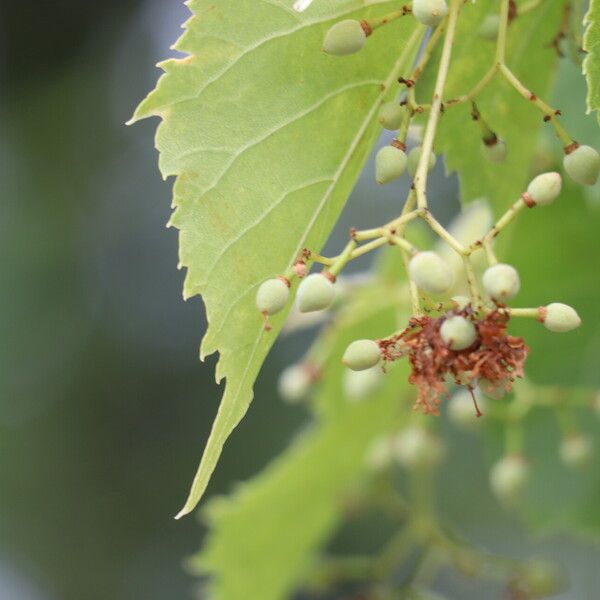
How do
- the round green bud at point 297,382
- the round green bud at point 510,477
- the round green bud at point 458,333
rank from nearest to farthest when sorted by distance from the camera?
the round green bud at point 458,333, the round green bud at point 510,477, the round green bud at point 297,382

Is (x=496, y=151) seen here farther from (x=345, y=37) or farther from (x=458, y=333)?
(x=458, y=333)

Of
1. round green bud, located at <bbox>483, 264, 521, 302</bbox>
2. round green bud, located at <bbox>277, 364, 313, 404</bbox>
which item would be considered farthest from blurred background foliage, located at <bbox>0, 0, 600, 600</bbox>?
round green bud, located at <bbox>483, 264, 521, 302</bbox>

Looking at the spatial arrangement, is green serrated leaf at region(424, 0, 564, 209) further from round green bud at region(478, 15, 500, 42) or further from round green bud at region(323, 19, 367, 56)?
round green bud at region(323, 19, 367, 56)

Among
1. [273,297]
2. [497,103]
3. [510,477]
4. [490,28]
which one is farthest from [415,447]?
[273,297]

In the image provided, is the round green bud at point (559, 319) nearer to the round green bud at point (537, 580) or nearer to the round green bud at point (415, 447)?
the round green bud at point (415, 447)

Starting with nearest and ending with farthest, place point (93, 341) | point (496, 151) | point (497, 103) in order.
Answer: point (496, 151) → point (497, 103) → point (93, 341)

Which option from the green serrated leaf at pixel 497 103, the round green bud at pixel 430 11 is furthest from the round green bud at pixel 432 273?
the green serrated leaf at pixel 497 103

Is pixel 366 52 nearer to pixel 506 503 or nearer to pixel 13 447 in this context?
pixel 506 503
